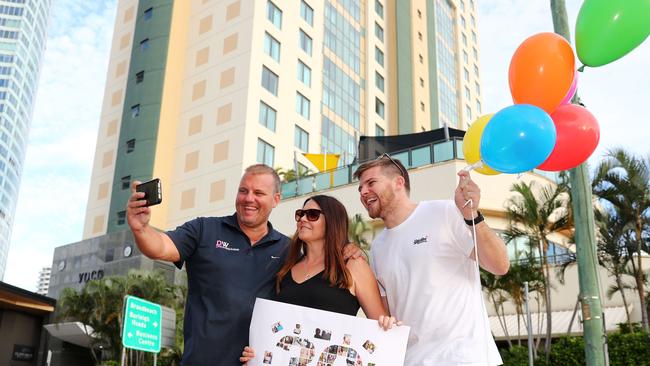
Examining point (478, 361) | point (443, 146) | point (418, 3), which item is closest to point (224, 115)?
point (443, 146)

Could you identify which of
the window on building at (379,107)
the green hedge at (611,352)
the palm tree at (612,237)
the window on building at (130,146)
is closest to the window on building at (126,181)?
the window on building at (130,146)

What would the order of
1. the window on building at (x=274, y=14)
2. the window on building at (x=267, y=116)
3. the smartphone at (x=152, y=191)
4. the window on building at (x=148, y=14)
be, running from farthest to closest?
the window on building at (x=148, y=14) → the window on building at (x=274, y=14) → the window on building at (x=267, y=116) → the smartphone at (x=152, y=191)

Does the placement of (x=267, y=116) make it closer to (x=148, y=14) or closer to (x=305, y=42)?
(x=305, y=42)

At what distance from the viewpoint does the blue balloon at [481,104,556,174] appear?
3.72m

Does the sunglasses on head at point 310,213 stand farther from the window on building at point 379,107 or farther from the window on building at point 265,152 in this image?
the window on building at point 379,107

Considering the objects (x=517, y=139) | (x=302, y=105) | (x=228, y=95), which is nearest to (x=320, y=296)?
(x=517, y=139)

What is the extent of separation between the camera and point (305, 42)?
134 feet

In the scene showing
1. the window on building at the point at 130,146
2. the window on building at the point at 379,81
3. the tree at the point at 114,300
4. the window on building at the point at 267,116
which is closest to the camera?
the tree at the point at 114,300

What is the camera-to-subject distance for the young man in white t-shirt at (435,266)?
3.32 metres

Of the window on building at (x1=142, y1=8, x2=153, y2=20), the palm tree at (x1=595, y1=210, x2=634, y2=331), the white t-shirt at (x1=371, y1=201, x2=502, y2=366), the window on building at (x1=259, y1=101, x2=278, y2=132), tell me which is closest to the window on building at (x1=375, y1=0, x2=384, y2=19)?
the window on building at (x1=142, y1=8, x2=153, y2=20)

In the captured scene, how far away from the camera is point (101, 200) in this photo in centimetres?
4184

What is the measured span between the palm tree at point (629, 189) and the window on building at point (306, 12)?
26.4 m

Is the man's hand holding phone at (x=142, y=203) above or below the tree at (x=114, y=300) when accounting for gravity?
below

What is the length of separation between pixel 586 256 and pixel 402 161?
783 inches
